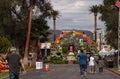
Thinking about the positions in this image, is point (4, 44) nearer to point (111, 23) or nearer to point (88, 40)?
point (111, 23)

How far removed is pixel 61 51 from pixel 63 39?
22.0 ft

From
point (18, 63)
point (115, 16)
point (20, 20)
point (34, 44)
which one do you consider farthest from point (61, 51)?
point (18, 63)

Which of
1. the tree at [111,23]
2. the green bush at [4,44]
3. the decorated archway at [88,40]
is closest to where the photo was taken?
the green bush at [4,44]

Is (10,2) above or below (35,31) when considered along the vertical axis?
above

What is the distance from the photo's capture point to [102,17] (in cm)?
4944

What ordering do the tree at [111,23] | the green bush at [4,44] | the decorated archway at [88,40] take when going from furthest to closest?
the decorated archway at [88,40]
the tree at [111,23]
the green bush at [4,44]

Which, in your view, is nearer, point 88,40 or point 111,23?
point 111,23

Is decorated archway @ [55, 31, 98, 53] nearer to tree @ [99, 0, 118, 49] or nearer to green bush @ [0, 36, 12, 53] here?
tree @ [99, 0, 118, 49]

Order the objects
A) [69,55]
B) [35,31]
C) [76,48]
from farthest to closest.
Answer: [76,48] → [69,55] → [35,31]

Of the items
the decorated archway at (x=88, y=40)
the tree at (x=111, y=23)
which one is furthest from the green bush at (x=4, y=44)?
the decorated archway at (x=88, y=40)

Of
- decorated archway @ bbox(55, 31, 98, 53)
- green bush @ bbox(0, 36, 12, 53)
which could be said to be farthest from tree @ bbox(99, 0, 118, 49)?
decorated archway @ bbox(55, 31, 98, 53)

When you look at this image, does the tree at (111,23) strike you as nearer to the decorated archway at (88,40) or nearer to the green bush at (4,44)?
the green bush at (4,44)

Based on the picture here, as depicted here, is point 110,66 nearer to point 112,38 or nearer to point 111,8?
point 112,38

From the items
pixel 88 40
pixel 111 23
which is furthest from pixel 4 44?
pixel 88 40
